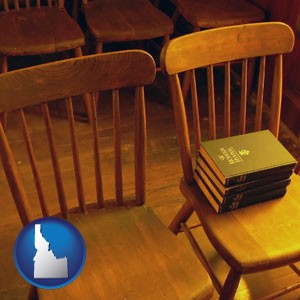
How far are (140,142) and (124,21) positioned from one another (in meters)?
1.13

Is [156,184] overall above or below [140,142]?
below

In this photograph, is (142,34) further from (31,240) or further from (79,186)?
(31,240)

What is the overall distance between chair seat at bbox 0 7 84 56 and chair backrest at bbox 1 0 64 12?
1.1 inches

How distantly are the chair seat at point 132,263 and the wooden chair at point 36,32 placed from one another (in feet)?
3.11

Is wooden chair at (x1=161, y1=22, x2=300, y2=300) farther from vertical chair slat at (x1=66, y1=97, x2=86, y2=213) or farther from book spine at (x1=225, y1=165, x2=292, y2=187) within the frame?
vertical chair slat at (x1=66, y1=97, x2=86, y2=213)

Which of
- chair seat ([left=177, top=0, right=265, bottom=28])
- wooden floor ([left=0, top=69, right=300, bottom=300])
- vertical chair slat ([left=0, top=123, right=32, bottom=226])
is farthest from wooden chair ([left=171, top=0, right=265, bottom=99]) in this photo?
vertical chair slat ([left=0, top=123, right=32, bottom=226])

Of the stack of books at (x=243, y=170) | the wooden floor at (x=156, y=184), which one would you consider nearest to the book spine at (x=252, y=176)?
the stack of books at (x=243, y=170)

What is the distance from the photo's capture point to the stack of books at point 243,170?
123cm

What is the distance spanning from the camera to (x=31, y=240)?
98 cm

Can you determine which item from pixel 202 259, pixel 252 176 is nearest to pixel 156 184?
pixel 202 259

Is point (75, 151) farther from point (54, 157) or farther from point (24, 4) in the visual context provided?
point (24, 4)

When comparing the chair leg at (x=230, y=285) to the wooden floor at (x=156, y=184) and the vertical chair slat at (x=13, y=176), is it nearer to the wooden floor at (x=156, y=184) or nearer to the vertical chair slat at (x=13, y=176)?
the wooden floor at (x=156, y=184)

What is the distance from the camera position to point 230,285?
4.28 ft

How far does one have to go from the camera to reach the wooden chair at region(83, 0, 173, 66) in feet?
7.00
